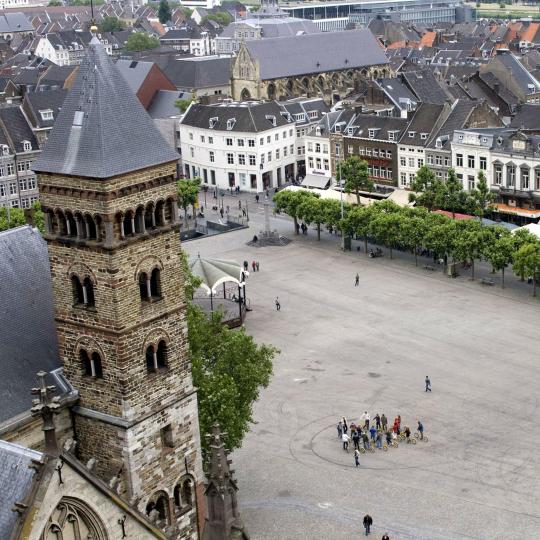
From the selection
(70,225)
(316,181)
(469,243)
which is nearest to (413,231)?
(469,243)

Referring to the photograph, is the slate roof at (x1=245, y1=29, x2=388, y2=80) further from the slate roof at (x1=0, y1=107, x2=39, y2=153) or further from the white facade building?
the slate roof at (x1=0, y1=107, x2=39, y2=153)

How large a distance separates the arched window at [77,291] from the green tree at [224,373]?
34.1 feet

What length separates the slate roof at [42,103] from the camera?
427 ft

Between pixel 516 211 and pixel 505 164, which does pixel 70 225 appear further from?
pixel 505 164

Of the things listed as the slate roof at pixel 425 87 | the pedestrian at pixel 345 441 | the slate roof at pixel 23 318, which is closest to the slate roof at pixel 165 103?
the slate roof at pixel 425 87

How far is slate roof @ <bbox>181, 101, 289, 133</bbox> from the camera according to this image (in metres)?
139

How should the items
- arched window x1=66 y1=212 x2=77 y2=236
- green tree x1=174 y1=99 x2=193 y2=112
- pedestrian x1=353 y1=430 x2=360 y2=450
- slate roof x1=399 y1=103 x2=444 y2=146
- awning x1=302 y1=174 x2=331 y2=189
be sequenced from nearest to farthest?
arched window x1=66 y1=212 x2=77 y2=236 → pedestrian x1=353 y1=430 x2=360 y2=450 → slate roof x1=399 y1=103 x2=444 y2=146 → awning x1=302 y1=174 x2=331 y2=189 → green tree x1=174 y1=99 x2=193 y2=112

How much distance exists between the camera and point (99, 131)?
133ft

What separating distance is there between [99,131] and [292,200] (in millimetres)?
72462

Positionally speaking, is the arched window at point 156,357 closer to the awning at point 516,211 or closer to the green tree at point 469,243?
the green tree at point 469,243

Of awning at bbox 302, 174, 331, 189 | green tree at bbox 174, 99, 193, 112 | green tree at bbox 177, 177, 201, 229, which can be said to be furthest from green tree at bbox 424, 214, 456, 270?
green tree at bbox 174, 99, 193, 112

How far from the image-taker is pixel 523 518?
54.2 m

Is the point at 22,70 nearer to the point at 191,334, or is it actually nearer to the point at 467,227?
the point at 467,227

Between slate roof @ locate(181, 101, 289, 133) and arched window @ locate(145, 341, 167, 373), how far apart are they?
9610cm
